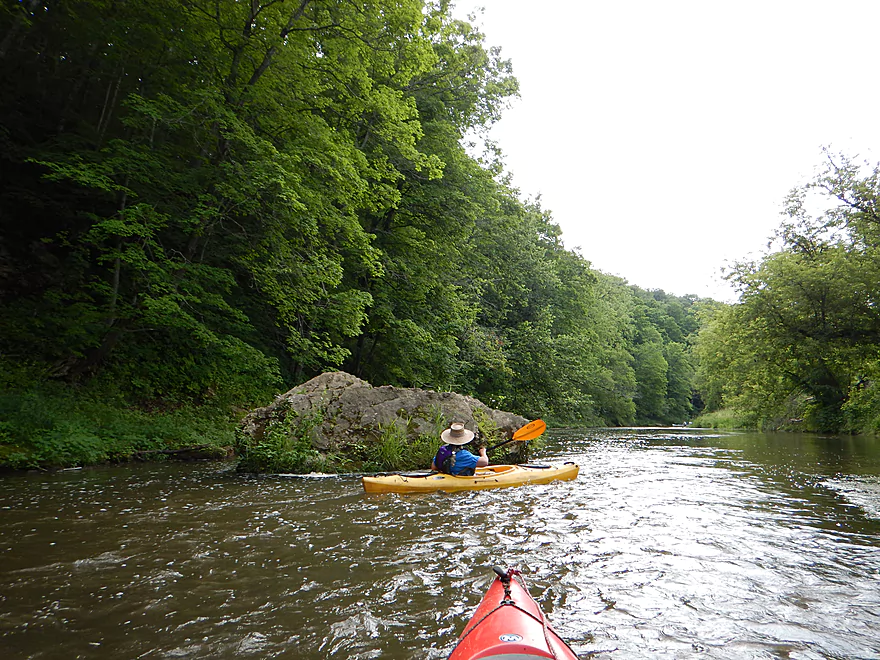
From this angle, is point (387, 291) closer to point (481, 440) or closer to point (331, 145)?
point (331, 145)

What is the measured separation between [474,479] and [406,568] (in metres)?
3.95

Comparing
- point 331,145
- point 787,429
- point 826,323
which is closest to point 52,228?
point 331,145

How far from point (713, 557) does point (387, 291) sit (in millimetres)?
11807

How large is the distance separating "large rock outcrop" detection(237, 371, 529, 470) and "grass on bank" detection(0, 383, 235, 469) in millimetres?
2196

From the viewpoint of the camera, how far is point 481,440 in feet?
34.6

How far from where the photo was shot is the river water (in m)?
2.91

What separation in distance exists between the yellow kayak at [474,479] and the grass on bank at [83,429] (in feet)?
16.5

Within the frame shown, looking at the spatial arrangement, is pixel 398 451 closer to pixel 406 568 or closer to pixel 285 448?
pixel 285 448

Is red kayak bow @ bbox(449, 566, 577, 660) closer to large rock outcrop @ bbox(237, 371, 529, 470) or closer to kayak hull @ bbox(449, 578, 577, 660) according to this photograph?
kayak hull @ bbox(449, 578, 577, 660)

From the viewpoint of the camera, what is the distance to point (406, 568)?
13.5ft

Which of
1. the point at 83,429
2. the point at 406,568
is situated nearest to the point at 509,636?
the point at 406,568

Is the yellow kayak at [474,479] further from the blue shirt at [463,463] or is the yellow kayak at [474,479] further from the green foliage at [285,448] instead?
the green foliage at [285,448]

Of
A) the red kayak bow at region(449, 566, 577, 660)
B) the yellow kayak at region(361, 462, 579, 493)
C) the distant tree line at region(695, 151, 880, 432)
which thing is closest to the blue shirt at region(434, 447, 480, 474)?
the yellow kayak at region(361, 462, 579, 493)

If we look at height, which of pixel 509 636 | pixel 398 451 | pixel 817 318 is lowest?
pixel 398 451
